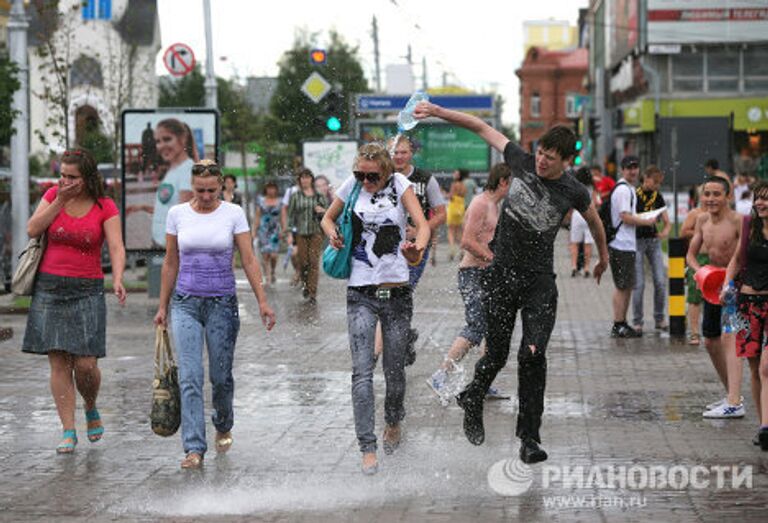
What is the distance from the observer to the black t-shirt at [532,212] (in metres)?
8.32

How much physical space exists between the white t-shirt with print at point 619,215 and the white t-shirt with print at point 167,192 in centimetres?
686

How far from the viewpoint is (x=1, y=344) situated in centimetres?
1577

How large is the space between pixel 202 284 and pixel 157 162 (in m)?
12.5

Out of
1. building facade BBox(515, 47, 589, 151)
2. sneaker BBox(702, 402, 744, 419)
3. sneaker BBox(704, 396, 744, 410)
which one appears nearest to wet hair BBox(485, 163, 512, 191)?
sneaker BBox(704, 396, 744, 410)

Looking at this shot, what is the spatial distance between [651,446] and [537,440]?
3.60ft

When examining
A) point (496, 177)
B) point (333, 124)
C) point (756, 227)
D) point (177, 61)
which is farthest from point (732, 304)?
point (177, 61)

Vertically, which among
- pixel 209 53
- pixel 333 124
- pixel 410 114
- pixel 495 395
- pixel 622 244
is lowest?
pixel 495 395

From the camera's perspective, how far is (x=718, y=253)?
35.1 feet

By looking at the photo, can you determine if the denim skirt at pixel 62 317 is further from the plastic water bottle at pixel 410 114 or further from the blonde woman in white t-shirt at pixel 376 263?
the plastic water bottle at pixel 410 114

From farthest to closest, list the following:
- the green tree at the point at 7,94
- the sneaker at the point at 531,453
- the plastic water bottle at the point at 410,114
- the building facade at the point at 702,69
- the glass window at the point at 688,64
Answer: the glass window at the point at 688,64
the building facade at the point at 702,69
the green tree at the point at 7,94
the plastic water bottle at the point at 410,114
the sneaker at the point at 531,453

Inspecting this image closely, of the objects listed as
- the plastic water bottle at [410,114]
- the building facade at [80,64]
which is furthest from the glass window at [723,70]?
the plastic water bottle at [410,114]

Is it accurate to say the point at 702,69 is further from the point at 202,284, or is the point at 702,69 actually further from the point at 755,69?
the point at 202,284

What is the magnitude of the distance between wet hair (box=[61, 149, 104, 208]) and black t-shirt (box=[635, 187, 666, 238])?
8236 millimetres

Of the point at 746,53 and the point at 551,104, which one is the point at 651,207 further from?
the point at 551,104
